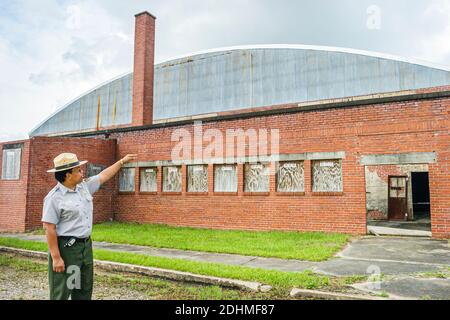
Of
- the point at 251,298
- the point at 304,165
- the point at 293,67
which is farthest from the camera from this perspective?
the point at 293,67

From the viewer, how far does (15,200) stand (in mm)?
13383

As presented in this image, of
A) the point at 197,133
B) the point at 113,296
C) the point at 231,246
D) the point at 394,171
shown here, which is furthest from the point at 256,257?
the point at 394,171

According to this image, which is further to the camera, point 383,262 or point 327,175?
point 327,175

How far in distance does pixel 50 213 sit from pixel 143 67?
16.7 m

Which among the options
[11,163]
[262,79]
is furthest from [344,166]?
[11,163]

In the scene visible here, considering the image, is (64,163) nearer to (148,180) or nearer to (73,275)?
(73,275)

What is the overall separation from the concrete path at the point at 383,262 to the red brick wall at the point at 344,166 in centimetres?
123

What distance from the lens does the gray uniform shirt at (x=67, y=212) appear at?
11.6 ft

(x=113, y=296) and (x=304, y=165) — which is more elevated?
(x=304, y=165)

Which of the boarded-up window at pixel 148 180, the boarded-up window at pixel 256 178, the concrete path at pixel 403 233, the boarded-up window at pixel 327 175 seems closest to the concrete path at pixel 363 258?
the concrete path at pixel 403 233

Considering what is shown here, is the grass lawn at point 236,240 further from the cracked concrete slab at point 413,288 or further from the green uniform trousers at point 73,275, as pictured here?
the green uniform trousers at point 73,275

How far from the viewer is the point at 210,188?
1312 cm

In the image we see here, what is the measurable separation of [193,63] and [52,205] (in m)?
21.4
